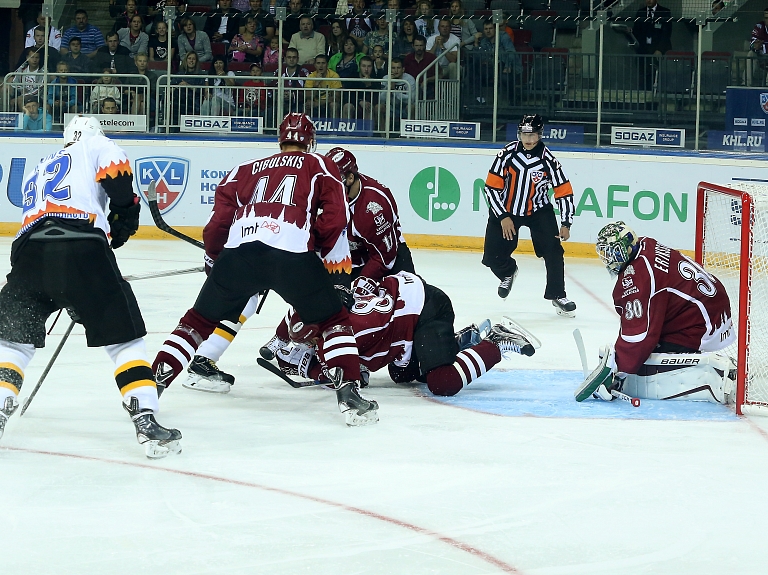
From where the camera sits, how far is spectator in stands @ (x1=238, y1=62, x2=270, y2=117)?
1087cm

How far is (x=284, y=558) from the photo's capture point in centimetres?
307

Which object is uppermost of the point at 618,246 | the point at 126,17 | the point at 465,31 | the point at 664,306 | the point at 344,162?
the point at 126,17

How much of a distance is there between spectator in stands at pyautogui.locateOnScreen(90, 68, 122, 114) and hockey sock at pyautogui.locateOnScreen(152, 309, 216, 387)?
6.84m

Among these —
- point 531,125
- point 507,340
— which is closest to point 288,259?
point 507,340

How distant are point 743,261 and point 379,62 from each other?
21.0ft

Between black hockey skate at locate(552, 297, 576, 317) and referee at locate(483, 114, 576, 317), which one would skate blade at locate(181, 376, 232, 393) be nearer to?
black hockey skate at locate(552, 297, 576, 317)

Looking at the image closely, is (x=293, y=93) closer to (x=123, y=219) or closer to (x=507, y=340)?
(x=507, y=340)

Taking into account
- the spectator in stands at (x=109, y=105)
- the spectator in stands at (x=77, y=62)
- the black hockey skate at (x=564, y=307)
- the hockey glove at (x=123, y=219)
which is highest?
the spectator in stands at (x=77, y=62)

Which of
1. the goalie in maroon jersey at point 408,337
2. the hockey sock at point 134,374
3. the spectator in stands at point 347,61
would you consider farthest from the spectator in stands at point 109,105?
the hockey sock at point 134,374

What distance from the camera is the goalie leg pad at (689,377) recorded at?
4.97 m

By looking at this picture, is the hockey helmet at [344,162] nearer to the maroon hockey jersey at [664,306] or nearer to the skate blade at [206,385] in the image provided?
the skate blade at [206,385]

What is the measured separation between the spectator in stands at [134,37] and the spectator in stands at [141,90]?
24 centimetres

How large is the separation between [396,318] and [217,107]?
634 centimetres

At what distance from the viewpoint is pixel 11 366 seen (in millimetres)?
4035
